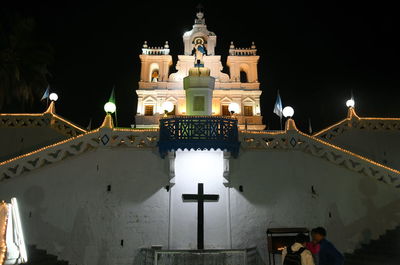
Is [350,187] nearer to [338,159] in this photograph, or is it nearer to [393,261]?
[338,159]

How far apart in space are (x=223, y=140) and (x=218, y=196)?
3.00 meters

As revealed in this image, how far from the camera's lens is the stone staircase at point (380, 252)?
46.0ft

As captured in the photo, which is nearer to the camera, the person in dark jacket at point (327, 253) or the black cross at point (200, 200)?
the person in dark jacket at point (327, 253)

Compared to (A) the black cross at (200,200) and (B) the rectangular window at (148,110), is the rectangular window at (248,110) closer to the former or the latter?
(B) the rectangular window at (148,110)

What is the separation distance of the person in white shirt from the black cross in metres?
8.21

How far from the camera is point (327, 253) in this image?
8.37m

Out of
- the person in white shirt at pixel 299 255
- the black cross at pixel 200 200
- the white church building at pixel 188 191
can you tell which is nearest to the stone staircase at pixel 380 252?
the white church building at pixel 188 191

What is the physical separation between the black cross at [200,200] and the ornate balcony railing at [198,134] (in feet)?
7.67

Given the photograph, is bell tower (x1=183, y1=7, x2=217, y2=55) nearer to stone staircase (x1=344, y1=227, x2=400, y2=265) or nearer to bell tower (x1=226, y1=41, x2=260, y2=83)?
bell tower (x1=226, y1=41, x2=260, y2=83)

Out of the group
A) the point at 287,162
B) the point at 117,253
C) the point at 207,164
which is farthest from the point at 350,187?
the point at 117,253

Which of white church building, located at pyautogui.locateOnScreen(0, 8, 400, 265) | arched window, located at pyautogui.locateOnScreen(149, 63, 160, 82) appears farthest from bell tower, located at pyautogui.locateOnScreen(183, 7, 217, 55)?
white church building, located at pyautogui.locateOnScreen(0, 8, 400, 265)

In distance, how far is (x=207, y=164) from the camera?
693 inches

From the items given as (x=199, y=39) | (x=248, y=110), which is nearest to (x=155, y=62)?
(x=199, y=39)

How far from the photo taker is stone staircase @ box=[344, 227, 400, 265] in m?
14.0
